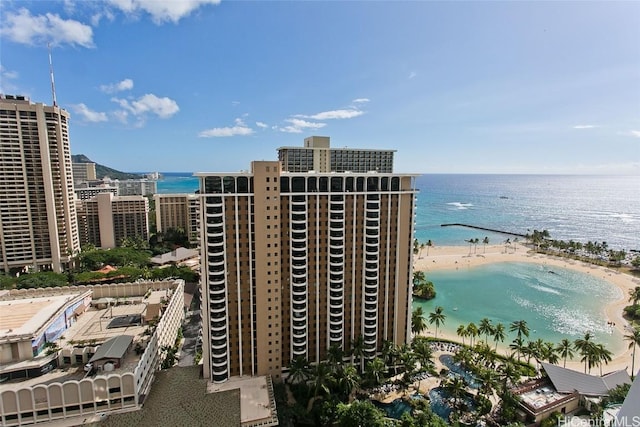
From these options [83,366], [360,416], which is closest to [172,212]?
[83,366]

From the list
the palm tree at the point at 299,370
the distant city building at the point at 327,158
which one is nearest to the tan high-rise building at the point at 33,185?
the distant city building at the point at 327,158

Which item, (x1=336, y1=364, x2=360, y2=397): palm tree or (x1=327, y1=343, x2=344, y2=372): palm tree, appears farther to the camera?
(x1=327, y1=343, x2=344, y2=372): palm tree

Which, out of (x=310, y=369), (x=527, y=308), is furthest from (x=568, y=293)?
(x=310, y=369)

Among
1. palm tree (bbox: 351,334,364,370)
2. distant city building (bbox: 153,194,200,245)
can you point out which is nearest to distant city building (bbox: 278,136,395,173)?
palm tree (bbox: 351,334,364,370)

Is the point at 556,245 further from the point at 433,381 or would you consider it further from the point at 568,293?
the point at 433,381

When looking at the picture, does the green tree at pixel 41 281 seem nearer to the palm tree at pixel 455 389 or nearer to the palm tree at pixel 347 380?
the palm tree at pixel 347 380

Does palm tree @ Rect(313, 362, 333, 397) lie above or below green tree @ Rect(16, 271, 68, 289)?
below

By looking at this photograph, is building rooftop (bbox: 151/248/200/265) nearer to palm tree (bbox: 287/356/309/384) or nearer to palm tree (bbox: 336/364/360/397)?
palm tree (bbox: 287/356/309/384)
